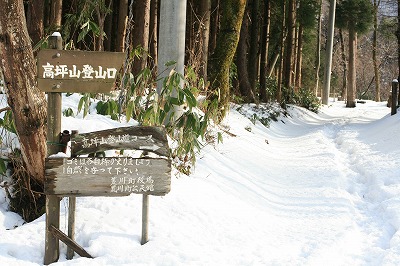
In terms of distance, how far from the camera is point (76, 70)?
379 cm

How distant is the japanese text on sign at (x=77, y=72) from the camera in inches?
147

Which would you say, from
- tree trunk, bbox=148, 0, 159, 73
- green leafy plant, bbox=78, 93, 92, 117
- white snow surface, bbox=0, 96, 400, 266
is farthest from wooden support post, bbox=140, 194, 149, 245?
tree trunk, bbox=148, 0, 159, 73

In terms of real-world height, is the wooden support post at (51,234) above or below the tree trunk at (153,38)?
below

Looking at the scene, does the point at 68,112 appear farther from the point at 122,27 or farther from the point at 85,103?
the point at 122,27

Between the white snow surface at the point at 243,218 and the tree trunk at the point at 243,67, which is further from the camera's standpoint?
the tree trunk at the point at 243,67

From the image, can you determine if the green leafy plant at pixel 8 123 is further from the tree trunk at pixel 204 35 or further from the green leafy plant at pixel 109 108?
the tree trunk at pixel 204 35

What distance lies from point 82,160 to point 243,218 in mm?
2021

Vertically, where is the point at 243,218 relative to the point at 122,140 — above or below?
below

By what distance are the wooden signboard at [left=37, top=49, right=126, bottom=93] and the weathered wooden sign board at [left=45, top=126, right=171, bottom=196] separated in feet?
1.28

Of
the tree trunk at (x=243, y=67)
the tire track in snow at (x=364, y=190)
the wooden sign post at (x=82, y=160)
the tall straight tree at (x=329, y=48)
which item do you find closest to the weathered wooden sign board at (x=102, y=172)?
the wooden sign post at (x=82, y=160)

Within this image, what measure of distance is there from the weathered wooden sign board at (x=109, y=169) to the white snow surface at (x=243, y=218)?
0.48m

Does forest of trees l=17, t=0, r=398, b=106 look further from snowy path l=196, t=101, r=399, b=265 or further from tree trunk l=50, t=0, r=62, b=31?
snowy path l=196, t=101, r=399, b=265

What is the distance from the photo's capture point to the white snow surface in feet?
13.0

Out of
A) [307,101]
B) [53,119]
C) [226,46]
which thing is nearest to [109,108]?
[53,119]
